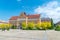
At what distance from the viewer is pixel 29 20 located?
8250 centimetres

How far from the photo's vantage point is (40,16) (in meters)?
82.8

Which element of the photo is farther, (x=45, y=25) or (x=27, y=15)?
(x=27, y=15)

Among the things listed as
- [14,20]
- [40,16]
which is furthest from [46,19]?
[14,20]

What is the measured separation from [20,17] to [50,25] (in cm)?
2420

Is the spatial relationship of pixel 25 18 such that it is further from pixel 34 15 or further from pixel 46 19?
pixel 46 19

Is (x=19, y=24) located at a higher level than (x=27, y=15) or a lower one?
lower

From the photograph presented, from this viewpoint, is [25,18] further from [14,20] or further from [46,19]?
[46,19]

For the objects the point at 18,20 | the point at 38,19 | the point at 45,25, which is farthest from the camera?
the point at 18,20

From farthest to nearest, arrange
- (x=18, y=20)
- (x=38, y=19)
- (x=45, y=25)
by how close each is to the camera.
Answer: (x=18, y=20), (x=38, y=19), (x=45, y=25)

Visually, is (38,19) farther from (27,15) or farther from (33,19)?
(27,15)

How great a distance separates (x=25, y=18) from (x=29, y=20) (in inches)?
105

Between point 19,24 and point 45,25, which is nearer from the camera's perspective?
point 45,25

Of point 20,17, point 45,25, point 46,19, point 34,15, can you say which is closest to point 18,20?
point 20,17

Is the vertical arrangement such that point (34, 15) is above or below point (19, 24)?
above
